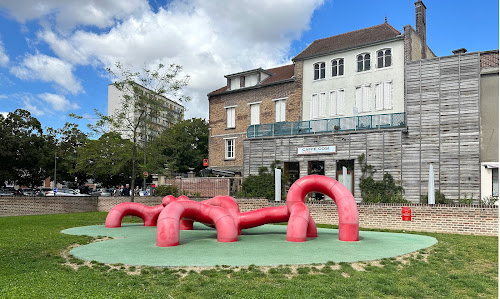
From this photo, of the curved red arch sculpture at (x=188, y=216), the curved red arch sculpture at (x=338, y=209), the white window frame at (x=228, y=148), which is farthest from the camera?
the white window frame at (x=228, y=148)

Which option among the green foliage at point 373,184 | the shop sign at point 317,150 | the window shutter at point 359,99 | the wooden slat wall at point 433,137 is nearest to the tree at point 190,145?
the shop sign at point 317,150

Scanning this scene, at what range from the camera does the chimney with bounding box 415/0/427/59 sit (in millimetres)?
33594

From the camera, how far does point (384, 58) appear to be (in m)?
32.7

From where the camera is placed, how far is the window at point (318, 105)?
35.8 m

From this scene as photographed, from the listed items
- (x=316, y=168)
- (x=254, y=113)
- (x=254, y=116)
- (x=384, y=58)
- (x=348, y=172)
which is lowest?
(x=348, y=172)

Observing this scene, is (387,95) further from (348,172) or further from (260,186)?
(260,186)

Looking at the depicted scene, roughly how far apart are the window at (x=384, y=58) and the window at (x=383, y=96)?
1485mm

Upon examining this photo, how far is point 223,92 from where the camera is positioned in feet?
137

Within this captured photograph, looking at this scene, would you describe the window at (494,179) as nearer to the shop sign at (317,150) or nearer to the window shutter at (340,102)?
the shop sign at (317,150)

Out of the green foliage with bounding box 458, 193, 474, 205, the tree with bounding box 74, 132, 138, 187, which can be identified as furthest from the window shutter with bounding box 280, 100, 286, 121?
the green foliage with bounding box 458, 193, 474, 205

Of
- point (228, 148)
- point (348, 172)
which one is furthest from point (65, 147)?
point (348, 172)

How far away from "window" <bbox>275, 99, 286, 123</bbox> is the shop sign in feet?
23.6

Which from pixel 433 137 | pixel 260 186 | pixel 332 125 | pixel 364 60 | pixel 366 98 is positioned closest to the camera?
pixel 433 137

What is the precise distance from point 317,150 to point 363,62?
348 inches
